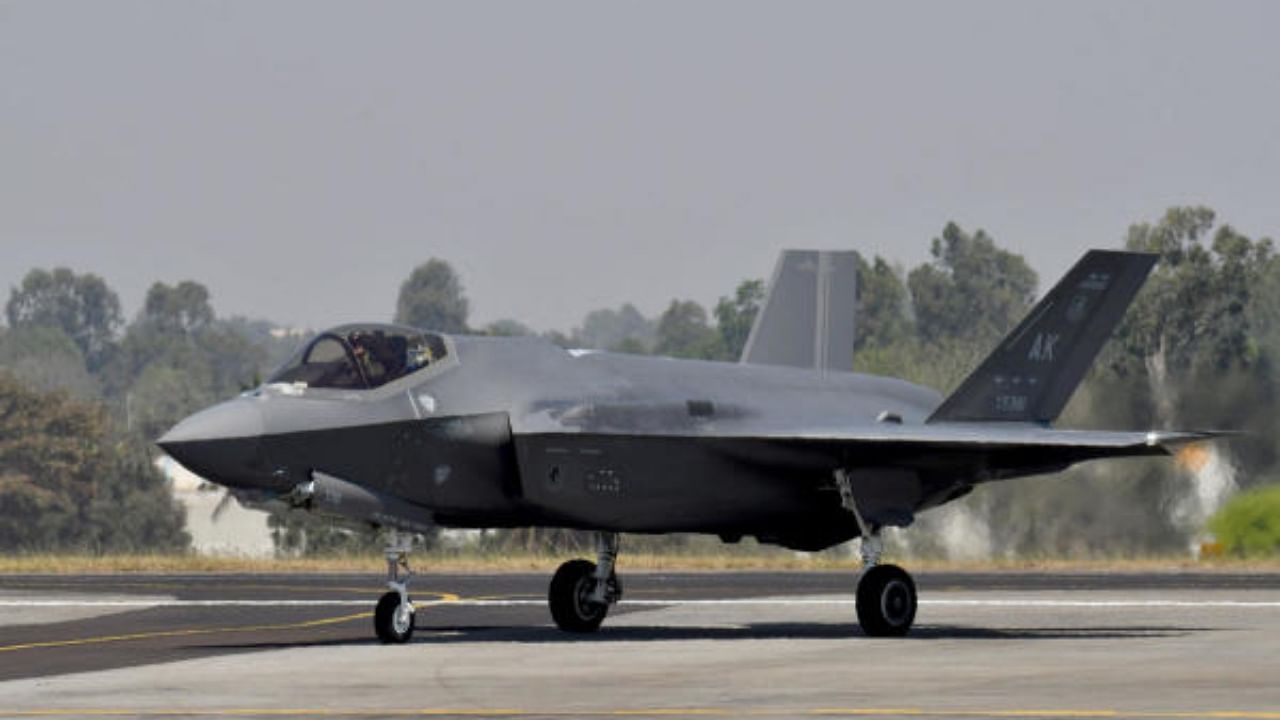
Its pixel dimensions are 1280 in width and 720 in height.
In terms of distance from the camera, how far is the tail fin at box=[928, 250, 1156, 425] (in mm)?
29328

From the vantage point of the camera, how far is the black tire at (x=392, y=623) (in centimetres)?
2488

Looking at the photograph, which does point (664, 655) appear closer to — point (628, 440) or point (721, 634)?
point (628, 440)

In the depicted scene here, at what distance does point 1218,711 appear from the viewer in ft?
57.2

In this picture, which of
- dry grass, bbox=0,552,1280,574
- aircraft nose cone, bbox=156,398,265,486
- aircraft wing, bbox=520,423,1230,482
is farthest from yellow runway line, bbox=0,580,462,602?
aircraft nose cone, bbox=156,398,265,486

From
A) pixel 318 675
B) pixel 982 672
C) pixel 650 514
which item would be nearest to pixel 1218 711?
pixel 982 672

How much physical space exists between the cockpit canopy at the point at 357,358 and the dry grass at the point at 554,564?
2113cm

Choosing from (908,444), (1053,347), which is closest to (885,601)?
(908,444)

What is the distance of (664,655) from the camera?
23.5 m

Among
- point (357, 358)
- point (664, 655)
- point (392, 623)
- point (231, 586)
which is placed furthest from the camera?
point (231, 586)

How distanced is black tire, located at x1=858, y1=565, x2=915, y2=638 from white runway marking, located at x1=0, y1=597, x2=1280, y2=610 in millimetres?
5834

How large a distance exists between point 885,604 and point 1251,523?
21.2 metres

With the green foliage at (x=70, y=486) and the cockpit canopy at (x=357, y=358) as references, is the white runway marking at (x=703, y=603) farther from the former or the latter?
the green foliage at (x=70, y=486)

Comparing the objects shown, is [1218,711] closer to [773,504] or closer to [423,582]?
[773,504]

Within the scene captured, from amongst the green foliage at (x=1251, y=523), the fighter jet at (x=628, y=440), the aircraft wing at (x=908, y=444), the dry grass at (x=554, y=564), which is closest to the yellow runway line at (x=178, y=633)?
the fighter jet at (x=628, y=440)
